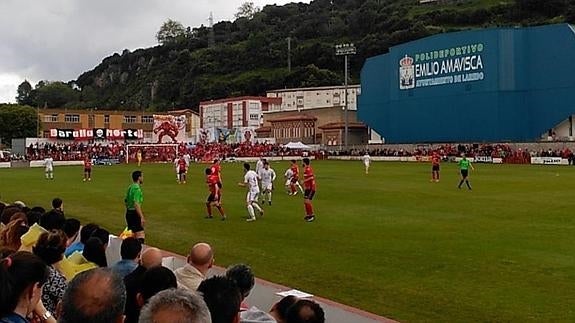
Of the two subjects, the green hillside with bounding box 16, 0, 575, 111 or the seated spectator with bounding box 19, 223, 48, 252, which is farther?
the green hillside with bounding box 16, 0, 575, 111

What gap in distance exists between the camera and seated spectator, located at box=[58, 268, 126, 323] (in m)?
3.93

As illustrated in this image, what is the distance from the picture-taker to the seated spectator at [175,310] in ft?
11.5

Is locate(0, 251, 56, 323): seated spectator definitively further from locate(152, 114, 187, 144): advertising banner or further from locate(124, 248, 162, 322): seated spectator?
locate(152, 114, 187, 144): advertising banner

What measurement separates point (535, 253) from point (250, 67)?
159 metres

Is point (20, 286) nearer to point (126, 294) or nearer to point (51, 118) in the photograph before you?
point (126, 294)

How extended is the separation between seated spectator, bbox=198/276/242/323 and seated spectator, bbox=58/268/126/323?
0.65 meters

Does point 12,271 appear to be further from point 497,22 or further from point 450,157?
point 497,22

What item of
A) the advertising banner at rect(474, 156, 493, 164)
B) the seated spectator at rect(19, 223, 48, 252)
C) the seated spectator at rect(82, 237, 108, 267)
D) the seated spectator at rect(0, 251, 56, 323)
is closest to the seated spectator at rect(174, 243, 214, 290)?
the seated spectator at rect(82, 237, 108, 267)

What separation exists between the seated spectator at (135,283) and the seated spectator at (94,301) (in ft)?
4.73

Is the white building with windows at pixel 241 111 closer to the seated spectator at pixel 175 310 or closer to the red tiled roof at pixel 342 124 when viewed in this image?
the red tiled roof at pixel 342 124

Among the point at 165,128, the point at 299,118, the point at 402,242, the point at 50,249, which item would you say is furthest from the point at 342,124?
the point at 50,249

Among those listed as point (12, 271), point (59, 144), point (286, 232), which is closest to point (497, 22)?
point (59, 144)

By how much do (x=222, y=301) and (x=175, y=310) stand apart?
1072 millimetres

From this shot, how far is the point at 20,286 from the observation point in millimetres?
4660
